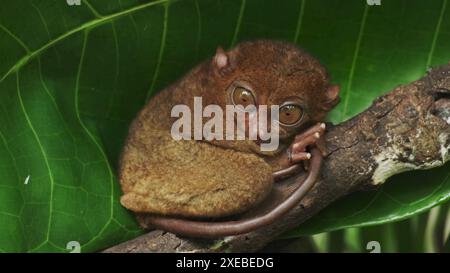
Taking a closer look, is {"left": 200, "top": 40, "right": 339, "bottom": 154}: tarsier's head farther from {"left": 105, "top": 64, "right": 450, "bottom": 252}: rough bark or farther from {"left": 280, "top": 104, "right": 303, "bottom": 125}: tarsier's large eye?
{"left": 105, "top": 64, "right": 450, "bottom": 252}: rough bark

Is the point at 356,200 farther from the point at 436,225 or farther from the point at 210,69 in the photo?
the point at 210,69

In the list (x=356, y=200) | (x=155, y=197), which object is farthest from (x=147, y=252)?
(x=356, y=200)

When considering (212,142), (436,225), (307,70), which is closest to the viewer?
(307,70)

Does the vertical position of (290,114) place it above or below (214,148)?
above

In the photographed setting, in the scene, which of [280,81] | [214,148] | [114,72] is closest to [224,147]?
[214,148]

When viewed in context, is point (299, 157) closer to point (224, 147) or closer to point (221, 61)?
point (224, 147)

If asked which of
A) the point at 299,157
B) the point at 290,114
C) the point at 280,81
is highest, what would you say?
the point at 280,81
